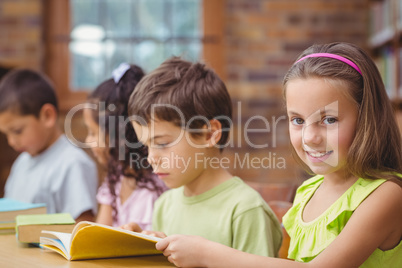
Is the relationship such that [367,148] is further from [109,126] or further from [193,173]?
[109,126]

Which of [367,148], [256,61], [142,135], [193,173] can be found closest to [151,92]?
[142,135]

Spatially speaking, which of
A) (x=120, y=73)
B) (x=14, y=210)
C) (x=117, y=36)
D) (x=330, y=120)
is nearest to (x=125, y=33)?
(x=117, y=36)

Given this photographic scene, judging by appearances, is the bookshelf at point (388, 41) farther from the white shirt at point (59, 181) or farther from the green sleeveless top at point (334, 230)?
the green sleeveless top at point (334, 230)

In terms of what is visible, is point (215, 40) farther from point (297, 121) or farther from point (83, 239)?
point (83, 239)

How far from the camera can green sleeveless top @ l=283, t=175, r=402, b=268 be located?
3.22 feet

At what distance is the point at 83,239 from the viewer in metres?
0.99

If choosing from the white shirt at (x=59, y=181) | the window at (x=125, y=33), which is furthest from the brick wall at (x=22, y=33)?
the white shirt at (x=59, y=181)

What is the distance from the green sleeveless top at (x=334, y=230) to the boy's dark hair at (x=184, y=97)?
36cm

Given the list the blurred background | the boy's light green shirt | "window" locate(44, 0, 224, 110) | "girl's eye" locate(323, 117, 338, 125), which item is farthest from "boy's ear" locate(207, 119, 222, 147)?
"window" locate(44, 0, 224, 110)

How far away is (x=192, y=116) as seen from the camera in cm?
135

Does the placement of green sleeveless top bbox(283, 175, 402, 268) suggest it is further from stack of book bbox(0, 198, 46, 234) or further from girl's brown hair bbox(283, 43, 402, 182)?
stack of book bbox(0, 198, 46, 234)

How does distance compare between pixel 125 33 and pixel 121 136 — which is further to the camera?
pixel 125 33

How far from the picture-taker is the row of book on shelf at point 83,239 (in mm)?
979

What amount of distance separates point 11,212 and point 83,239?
19.1 inches
